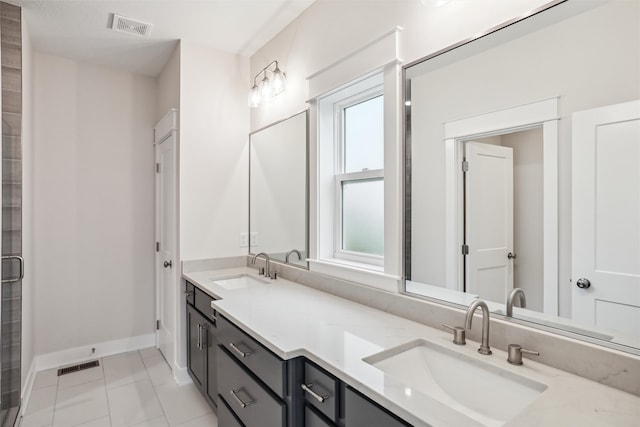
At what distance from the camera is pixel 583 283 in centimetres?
107

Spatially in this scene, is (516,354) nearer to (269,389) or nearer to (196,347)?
(269,389)

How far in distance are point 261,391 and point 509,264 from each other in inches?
43.0

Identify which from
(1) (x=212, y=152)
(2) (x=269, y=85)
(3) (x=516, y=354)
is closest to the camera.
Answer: (3) (x=516, y=354)

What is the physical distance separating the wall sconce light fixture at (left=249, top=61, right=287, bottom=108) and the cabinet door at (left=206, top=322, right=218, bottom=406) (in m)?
1.61

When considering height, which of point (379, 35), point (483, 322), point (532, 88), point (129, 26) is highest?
point (129, 26)

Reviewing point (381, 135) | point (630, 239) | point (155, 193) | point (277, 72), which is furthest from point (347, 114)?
point (155, 193)

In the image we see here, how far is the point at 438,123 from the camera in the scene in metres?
1.49

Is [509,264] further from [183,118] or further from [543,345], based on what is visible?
[183,118]

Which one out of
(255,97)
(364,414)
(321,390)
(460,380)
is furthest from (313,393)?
(255,97)

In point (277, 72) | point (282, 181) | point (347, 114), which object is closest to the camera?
point (347, 114)

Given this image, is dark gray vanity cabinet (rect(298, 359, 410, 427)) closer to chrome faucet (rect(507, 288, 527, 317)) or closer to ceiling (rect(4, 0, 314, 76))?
chrome faucet (rect(507, 288, 527, 317))

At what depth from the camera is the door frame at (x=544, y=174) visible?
3.72ft

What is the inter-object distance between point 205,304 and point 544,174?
1.95m

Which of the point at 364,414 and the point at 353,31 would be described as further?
the point at 353,31
